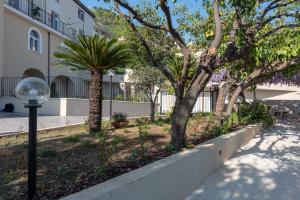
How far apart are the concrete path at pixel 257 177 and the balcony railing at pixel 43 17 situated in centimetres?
1573

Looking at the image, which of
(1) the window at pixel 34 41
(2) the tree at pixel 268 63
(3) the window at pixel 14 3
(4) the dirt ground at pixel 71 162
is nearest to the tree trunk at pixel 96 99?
(4) the dirt ground at pixel 71 162

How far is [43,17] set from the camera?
29453mm

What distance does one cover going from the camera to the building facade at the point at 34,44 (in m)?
24.0

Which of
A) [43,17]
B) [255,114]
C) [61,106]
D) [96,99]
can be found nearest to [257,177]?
[96,99]

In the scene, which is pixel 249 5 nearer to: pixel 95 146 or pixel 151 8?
pixel 95 146

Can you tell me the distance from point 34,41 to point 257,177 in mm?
23122

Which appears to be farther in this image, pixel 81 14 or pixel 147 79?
pixel 81 14

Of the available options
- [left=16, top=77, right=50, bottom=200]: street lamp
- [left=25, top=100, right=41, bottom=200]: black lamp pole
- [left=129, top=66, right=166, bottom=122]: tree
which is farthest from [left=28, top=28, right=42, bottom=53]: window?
[left=25, top=100, right=41, bottom=200]: black lamp pole

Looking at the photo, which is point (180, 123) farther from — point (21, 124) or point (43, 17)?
point (43, 17)

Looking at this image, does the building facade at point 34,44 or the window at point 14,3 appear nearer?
the building facade at point 34,44

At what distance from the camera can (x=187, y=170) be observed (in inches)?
261

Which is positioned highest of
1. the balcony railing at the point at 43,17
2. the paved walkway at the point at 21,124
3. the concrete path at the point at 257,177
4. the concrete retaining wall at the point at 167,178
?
the balcony railing at the point at 43,17

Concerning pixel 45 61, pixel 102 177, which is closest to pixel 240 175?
pixel 102 177

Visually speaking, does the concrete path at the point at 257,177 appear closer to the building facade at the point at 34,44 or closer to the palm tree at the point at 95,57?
the palm tree at the point at 95,57
